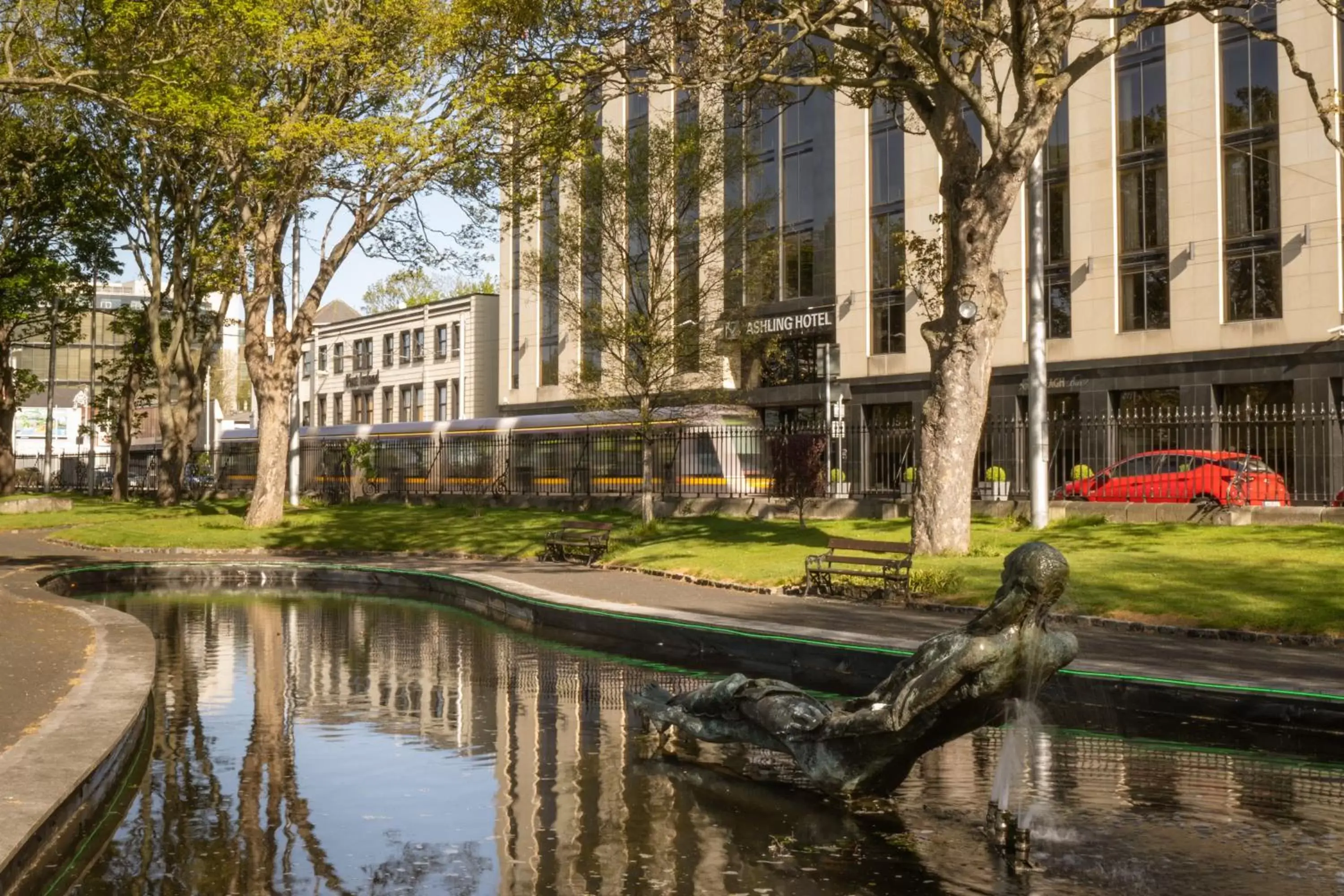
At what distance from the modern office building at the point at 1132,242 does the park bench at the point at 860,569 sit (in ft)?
47.6

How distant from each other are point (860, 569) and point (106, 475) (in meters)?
61.3

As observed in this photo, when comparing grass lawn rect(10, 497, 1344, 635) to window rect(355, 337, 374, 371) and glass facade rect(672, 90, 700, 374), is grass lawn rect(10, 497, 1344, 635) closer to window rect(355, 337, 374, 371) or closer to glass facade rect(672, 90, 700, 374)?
glass facade rect(672, 90, 700, 374)

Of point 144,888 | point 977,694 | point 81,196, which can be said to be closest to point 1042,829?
point 977,694

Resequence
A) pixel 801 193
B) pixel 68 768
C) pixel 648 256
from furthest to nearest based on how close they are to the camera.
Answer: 1. pixel 801 193
2. pixel 648 256
3. pixel 68 768

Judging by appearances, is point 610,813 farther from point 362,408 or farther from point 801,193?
point 362,408

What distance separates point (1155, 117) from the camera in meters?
41.2

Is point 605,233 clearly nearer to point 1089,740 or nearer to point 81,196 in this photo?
point 81,196

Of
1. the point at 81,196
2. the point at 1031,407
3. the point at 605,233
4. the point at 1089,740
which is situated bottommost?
the point at 1089,740

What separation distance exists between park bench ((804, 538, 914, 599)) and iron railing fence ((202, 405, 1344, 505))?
31.8 feet

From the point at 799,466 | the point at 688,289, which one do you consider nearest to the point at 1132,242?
the point at 688,289

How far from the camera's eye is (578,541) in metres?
24.0

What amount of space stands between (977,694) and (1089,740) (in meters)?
3.34

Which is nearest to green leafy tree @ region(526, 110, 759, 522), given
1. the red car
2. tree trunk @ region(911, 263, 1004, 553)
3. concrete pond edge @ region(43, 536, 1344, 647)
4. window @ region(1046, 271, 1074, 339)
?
concrete pond edge @ region(43, 536, 1344, 647)

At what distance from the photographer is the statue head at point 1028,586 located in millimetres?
5559
